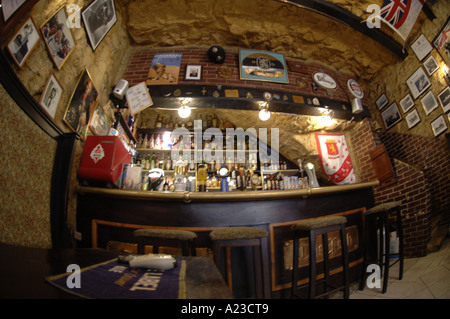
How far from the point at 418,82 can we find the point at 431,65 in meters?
0.29

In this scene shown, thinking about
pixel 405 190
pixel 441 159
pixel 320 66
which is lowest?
pixel 405 190

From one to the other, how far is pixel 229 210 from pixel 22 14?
2147 mm

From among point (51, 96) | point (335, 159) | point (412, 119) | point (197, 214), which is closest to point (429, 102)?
point (412, 119)

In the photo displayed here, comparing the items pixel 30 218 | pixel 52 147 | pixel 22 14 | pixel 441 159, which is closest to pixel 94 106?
pixel 52 147

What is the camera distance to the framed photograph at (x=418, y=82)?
339 centimetres

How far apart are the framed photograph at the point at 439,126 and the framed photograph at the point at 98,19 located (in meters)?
5.24

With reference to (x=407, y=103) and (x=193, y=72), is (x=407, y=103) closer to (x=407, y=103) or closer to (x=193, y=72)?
(x=407, y=103)

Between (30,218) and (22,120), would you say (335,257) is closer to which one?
(30,218)

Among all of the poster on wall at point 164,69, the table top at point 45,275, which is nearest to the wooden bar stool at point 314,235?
the table top at point 45,275

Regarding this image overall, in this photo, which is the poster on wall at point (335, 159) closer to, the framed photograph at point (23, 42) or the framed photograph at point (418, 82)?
the framed photograph at point (418, 82)

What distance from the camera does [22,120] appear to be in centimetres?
129

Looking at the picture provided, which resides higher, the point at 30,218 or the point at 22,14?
the point at 22,14

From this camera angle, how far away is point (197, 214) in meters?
1.84
